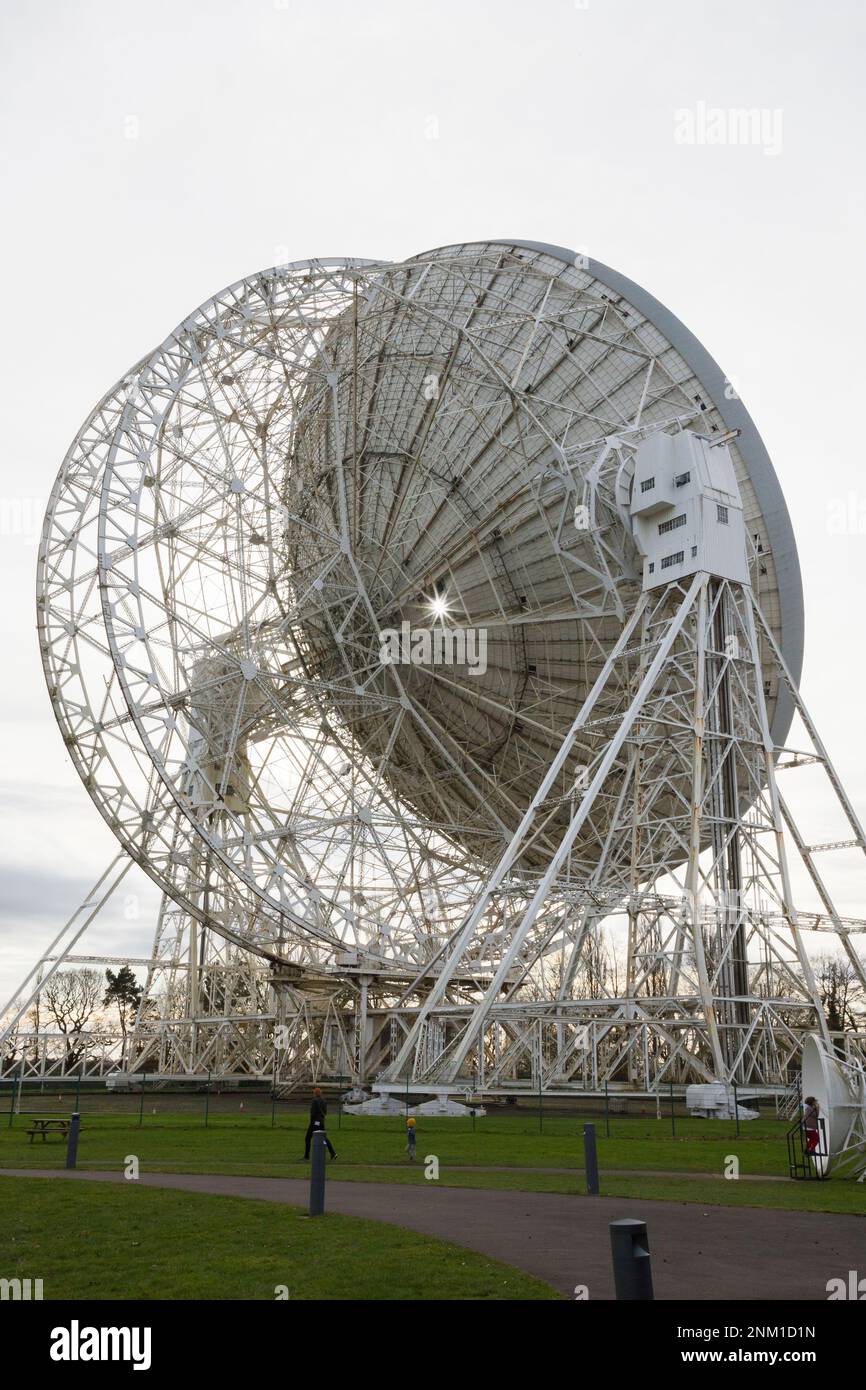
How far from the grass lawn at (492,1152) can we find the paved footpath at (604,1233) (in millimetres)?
1107

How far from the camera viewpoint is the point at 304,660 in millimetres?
42781

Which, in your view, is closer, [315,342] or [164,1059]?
[315,342]

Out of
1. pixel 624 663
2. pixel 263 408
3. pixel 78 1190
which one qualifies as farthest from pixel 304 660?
pixel 78 1190

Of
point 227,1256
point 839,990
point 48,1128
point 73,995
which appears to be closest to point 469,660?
point 48,1128

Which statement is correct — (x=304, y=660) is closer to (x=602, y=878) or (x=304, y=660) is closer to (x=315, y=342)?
(x=315, y=342)

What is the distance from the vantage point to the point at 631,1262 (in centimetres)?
654

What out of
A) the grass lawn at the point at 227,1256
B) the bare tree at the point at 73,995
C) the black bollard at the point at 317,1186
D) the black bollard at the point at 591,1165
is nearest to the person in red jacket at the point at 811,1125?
the black bollard at the point at 591,1165

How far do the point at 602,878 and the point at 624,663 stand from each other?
Result: 606cm

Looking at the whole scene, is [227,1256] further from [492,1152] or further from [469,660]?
[469,660]

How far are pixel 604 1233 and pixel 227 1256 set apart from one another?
379cm

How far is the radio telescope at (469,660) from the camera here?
3216 centimetres

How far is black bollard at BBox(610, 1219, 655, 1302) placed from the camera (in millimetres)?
6480

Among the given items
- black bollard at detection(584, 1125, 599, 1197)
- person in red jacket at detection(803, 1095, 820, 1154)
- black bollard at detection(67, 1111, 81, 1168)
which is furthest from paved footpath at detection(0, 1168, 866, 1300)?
person in red jacket at detection(803, 1095, 820, 1154)
